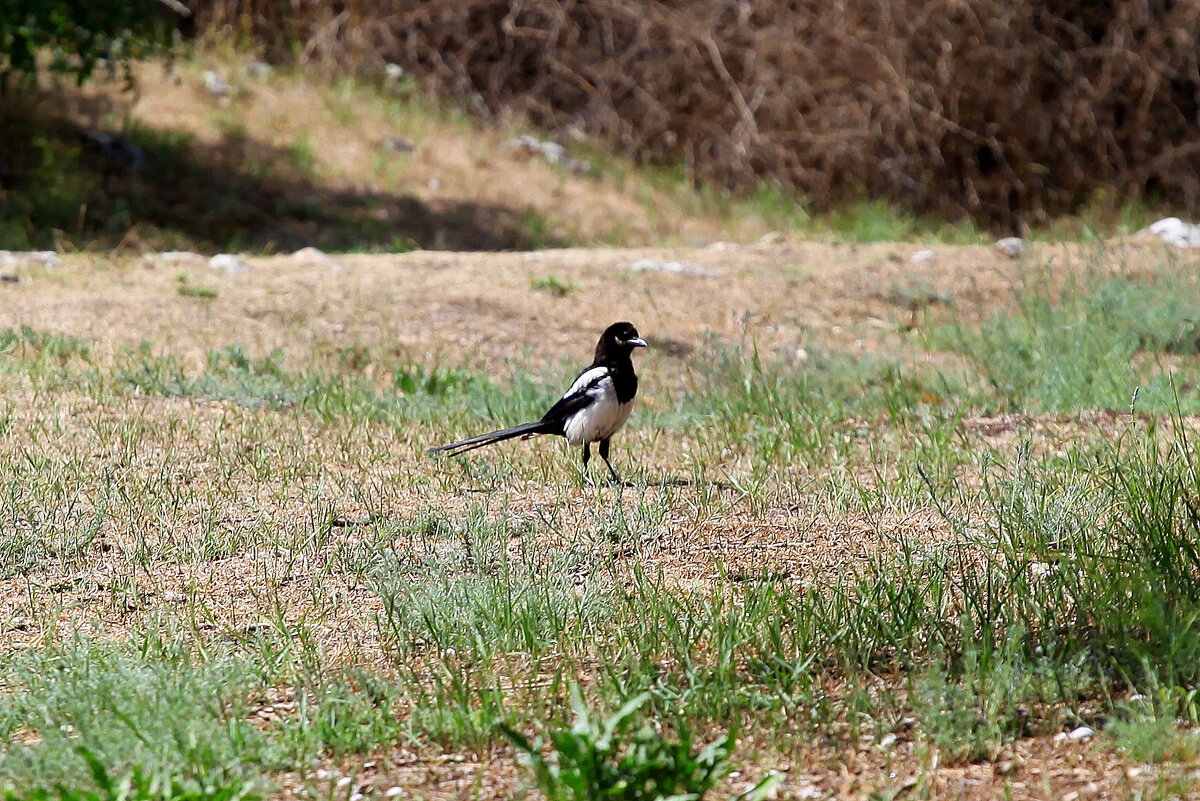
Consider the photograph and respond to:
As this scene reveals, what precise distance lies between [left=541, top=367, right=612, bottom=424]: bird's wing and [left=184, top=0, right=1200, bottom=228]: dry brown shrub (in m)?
8.11

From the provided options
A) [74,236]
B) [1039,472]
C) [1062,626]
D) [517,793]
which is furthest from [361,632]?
[74,236]

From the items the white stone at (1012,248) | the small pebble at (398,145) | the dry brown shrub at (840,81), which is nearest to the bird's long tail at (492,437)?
the white stone at (1012,248)

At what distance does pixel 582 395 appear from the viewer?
5176 millimetres

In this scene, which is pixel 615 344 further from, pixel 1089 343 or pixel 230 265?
pixel 230 265

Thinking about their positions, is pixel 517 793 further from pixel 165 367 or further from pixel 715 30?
pixel 715 30

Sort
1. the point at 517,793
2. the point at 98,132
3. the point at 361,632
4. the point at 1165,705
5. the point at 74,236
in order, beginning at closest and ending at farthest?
1. the point at 517,793
2. the point at 1165,705
3. the point at 361,632
4. the point at 74,236
5. the point at 98,132

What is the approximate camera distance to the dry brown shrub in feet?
40.3

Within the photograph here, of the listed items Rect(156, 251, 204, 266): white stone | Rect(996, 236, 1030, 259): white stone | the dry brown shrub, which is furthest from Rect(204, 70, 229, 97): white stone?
Rect(996, 236, 1030, 259): white stone

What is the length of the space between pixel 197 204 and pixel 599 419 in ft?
22.8

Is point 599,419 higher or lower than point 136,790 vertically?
higher

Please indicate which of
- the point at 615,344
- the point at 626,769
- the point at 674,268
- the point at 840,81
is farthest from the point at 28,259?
the point at 840,81

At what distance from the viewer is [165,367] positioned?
252 inches

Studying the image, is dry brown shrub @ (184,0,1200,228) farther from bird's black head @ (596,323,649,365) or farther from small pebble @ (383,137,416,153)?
bird's black head @ (596,323,649,365)

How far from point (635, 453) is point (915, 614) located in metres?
2.40
